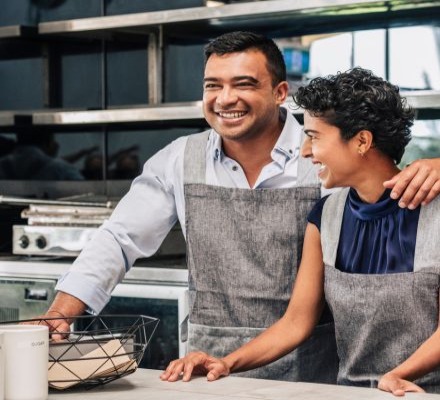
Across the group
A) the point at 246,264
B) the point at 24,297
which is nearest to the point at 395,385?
the point at 246,264

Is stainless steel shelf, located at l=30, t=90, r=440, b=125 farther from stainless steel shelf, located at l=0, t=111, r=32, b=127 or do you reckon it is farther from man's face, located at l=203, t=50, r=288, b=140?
man's face, located at l=203, t=50, r=288, b=140

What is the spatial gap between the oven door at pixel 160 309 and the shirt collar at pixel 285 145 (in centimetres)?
79

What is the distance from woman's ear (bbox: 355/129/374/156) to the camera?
92.7 inches

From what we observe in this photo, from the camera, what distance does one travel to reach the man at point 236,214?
8.89 ft

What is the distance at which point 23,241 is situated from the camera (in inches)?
153

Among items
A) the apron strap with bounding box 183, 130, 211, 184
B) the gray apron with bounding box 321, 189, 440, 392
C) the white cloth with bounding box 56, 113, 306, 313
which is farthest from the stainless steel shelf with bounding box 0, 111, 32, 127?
the gray apron with bounding box 321, 189, 440, 392

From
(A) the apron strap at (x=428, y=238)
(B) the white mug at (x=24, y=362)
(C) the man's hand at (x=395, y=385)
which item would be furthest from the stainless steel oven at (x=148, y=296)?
(B) the white mug at (x=24, y=362)

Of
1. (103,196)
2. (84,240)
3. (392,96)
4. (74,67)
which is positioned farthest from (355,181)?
(74,67)

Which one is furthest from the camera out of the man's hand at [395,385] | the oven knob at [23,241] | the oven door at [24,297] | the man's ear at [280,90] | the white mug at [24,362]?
the oven knob at [23,241]

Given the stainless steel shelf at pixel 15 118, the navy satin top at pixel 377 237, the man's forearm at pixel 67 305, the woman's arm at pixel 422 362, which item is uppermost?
the stainless steel shelf at pixel 15 118

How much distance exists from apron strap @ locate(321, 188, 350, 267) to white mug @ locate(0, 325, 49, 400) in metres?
0.86

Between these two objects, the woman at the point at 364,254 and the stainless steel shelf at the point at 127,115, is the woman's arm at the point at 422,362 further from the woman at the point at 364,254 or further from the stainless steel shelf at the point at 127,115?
the stainless steel shelf at the point at 127,115

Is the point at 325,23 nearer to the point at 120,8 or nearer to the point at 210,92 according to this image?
the point at 120,8

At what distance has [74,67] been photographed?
4.54m
